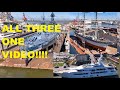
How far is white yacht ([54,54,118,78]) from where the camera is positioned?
582 cm

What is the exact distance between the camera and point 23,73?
19.3 feet

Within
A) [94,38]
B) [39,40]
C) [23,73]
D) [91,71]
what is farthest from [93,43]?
[23,73]

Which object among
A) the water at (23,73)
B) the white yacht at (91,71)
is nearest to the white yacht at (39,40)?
the water at (23,73)

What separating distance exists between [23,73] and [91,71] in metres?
1.22

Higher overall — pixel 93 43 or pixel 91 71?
pixel 93 43

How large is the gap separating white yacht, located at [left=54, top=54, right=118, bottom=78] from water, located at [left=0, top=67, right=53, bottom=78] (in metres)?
0.23

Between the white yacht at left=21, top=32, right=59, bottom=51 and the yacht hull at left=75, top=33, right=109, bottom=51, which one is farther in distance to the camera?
the yacht hull at left=75, top=33, right=109, bottom=51

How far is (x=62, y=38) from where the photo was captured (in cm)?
580

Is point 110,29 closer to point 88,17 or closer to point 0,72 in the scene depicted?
point 88,17

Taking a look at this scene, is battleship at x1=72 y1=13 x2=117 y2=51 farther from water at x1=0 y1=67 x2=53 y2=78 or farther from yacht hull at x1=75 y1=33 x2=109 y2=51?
water at x1=0 y1=67 x2=53 y2=78

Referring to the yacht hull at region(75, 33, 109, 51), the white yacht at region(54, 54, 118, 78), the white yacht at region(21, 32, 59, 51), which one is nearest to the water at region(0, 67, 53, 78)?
the white yacht at region(54, 54, 118, 78)

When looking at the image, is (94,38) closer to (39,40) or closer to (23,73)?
(39,40)
